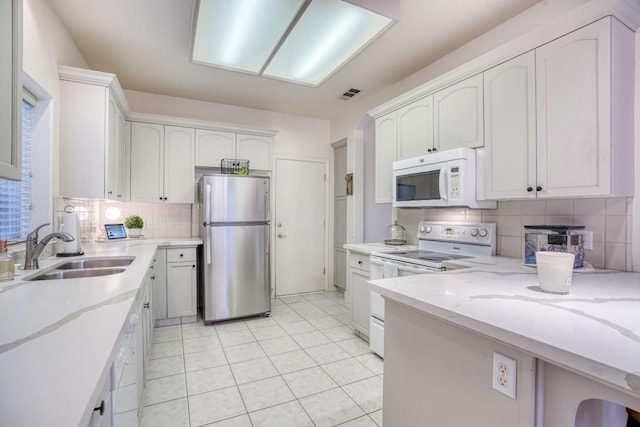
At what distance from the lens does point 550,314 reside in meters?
0.97

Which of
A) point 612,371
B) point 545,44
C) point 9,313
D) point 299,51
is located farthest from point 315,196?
Answer: point 612,371

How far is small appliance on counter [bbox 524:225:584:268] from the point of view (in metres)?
1.72

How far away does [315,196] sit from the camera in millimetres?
4699

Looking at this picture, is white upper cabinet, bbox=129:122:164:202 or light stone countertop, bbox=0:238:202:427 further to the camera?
white upper cabinet, bbox=129:122:164:202

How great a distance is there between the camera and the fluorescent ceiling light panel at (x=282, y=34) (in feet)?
6.58

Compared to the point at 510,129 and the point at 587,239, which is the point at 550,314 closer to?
the point at 587,239

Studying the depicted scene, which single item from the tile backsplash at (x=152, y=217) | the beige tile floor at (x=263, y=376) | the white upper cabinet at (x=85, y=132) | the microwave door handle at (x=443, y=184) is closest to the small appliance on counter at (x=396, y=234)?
the microwave door handle at (x=443, y=184)

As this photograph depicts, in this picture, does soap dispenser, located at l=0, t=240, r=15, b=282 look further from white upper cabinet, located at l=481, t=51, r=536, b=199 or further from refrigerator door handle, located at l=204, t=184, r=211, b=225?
white upper cabinet, located at l=481, t=51, r=536, b=199

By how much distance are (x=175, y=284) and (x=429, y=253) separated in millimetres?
2631

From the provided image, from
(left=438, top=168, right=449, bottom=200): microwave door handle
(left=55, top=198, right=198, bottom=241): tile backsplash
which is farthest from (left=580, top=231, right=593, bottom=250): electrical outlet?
(left=55, top=198, right=198, bottom=241): tile backsplash

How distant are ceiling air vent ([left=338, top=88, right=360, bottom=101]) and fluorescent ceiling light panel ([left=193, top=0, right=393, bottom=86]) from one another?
26.6 inches

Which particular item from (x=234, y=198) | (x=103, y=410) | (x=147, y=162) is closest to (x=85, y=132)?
(x=147, y=162)

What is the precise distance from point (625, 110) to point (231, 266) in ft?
10.8

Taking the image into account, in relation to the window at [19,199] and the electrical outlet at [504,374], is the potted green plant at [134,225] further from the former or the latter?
the electrical outlet at [504,374]
